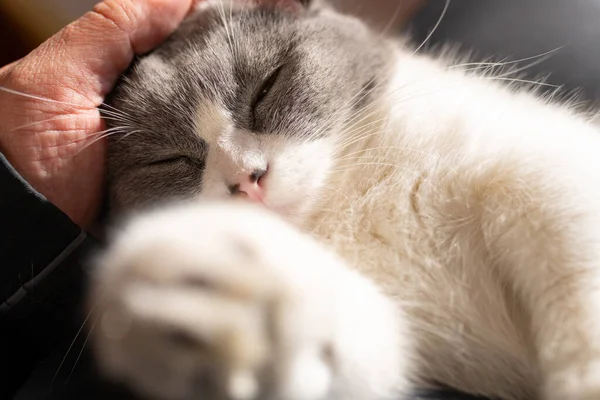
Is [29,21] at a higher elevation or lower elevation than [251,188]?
higher

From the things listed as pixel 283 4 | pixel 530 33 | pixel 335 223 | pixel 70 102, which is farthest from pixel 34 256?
pixel 530 33

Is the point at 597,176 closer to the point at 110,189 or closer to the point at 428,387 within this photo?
the point at 428,387

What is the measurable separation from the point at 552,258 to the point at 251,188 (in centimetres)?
37

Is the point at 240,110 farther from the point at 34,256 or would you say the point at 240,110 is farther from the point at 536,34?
the point at 536,34

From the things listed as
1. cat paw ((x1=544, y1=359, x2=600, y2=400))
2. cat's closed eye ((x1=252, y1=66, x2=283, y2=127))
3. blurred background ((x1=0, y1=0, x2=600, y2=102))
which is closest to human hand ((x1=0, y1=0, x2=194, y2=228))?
cat's closed eye ((x1=252, y1=66, x2=283, y2=127))

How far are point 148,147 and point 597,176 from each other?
2.10 ft

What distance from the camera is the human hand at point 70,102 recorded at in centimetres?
81

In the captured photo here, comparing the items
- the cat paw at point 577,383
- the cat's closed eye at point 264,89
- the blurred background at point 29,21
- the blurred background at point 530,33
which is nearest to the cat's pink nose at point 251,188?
the cat's closed eye at point 264,89

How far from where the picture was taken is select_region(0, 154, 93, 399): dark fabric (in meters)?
0.67

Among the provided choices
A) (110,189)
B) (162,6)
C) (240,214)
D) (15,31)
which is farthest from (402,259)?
(15,31)

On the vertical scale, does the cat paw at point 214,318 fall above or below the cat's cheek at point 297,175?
below

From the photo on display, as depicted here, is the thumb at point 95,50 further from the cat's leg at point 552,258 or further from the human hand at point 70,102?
the cat's leg at point 552,258

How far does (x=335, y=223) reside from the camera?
71 centimetres

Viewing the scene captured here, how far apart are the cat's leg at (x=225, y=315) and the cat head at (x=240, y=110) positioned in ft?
0.70
